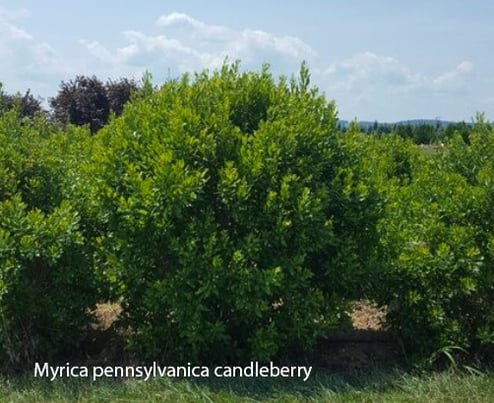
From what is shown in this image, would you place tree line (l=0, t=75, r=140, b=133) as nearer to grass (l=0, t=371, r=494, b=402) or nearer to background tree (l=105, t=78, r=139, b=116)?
background tree (l=105, t=78, r=139, b=116)

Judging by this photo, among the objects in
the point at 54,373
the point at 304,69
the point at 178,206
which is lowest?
the point at 54,373

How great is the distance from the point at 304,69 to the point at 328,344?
189 centimetres

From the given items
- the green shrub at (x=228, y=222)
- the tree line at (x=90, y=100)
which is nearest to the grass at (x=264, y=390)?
the green shrub at (x=228, y=222)

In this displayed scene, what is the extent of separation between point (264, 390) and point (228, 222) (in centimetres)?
102

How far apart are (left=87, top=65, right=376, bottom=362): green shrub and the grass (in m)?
0.22

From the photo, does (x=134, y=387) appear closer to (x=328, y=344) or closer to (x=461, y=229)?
(x=328, y=344)

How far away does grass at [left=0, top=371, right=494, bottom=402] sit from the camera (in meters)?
4.18

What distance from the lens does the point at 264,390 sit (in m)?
4.31

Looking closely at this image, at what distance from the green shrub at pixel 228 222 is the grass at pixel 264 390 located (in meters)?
0.22

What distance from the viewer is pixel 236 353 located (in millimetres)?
4523

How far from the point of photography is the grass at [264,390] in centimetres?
418

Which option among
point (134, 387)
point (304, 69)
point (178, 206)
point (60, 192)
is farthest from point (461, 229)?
point (60, 192)

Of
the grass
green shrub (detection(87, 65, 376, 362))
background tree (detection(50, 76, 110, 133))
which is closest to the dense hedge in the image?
green shrub (detection(87, 65, 376, 362))

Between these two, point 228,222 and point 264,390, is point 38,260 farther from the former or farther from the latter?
point 264,390
